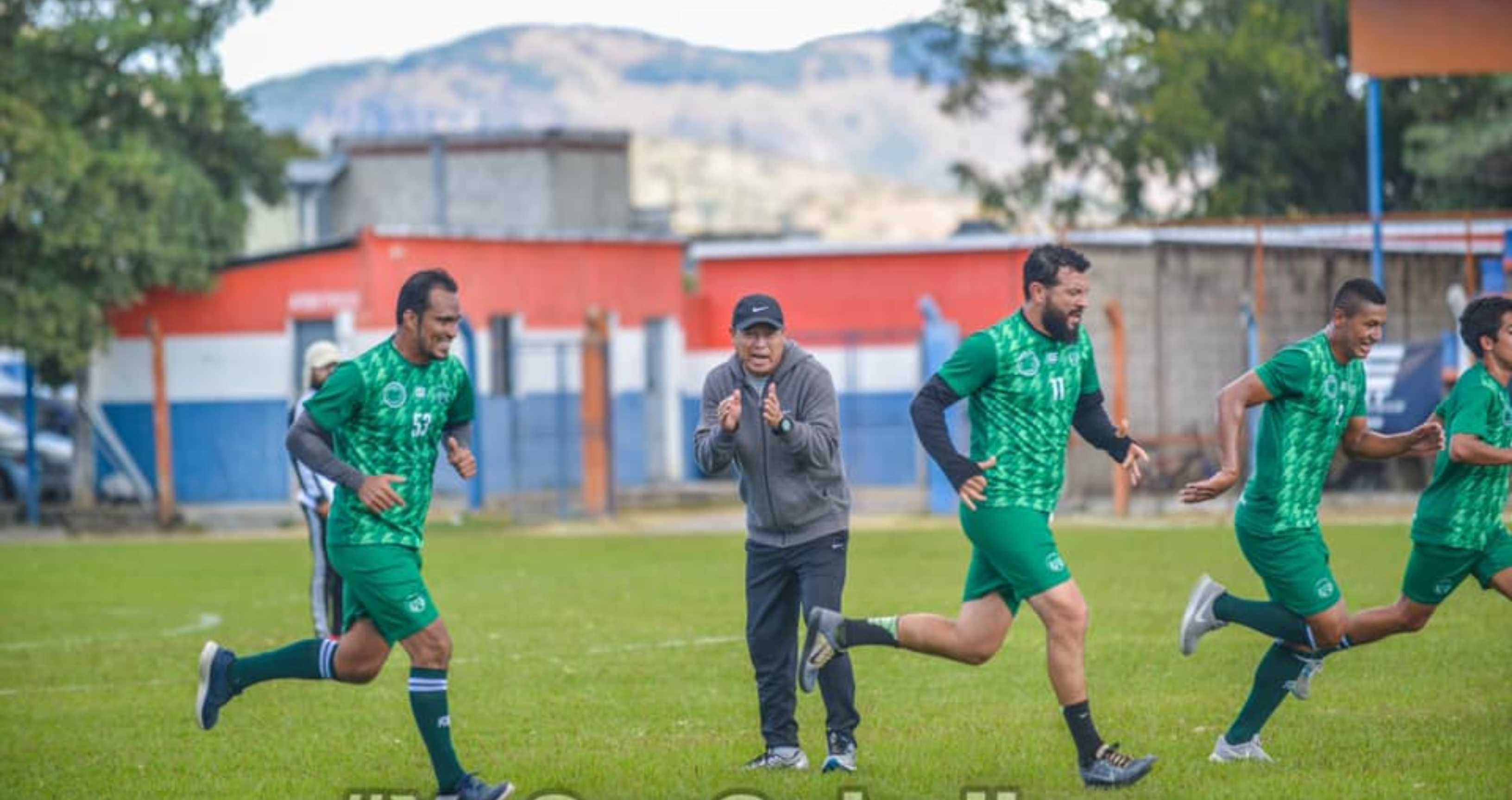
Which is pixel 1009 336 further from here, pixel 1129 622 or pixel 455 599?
pixel 455 599

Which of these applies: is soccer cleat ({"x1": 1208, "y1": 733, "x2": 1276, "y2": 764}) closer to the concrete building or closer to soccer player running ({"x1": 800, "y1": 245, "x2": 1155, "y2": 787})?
soccer player running ({"x1": 800, "y1": 245, "x2": 1155, "y2": 787})

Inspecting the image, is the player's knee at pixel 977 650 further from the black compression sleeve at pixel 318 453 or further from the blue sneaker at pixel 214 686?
the blue sneaker at pixel 214 686

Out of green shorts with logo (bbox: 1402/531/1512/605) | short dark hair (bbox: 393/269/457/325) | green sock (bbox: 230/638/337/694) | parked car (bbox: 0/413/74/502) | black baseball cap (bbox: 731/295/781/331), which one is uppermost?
short dark hair (bbox: 393/269/457/325)

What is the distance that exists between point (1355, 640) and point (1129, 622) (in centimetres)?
598

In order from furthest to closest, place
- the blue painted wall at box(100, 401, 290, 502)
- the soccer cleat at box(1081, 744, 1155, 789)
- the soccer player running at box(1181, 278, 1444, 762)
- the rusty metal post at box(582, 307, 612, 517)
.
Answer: the blue painted wall at box(100, 401, 290, 502) → the rusty metal post at box(582, 307, 612, 517) → the soccer player running at box(1181, 278, 1444, 762) → the soccer cleat at box(1081, 744, 1155, 789)

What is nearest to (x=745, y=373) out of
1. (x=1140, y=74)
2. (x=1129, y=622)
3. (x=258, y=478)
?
(x=1129, y=622)

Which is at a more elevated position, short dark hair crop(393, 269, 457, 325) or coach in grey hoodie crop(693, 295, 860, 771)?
short dark hair crop(393, 269, 457, 325)

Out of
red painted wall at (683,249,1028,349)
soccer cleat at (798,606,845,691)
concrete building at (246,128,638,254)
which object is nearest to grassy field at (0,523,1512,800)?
soccer cleat at (798,606,845,691)

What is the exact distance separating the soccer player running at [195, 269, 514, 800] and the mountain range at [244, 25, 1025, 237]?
7.47 feet

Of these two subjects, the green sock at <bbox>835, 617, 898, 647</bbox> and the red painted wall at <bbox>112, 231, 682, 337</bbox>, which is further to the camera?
the red painted wall at <bbox>112, 231, 682, 337</bbox>

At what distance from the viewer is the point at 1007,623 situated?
10086mm

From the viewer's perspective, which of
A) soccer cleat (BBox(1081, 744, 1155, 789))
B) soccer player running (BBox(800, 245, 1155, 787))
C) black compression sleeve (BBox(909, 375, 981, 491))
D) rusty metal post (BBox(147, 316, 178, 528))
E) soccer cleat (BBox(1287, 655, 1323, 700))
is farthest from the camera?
rusty metal post (BBox(147, 316, 178, 528))

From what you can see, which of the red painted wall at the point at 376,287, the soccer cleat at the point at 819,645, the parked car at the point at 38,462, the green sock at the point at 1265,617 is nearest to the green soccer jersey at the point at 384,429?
the soccer cleat at the point at 819,645

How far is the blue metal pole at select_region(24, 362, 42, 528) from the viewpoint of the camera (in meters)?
33.3
